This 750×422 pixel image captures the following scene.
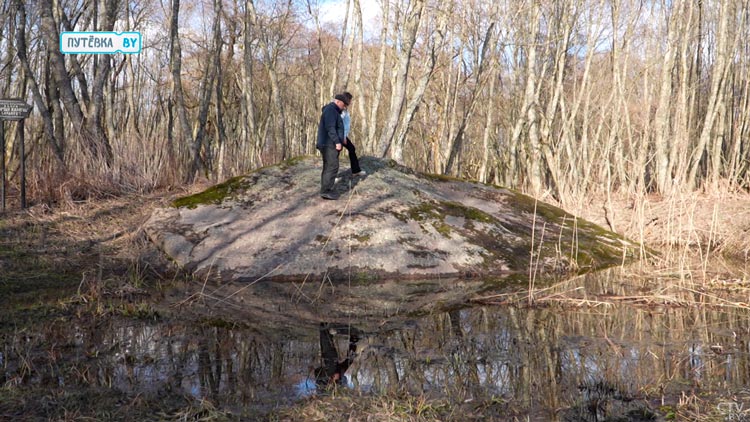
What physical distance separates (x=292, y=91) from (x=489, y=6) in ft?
53.2

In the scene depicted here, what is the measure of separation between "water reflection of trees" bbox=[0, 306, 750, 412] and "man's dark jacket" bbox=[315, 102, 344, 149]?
3380mm

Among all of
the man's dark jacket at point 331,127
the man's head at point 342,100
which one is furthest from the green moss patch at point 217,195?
the man's head at point 342,100

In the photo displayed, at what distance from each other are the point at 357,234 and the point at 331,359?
3449 millimetres

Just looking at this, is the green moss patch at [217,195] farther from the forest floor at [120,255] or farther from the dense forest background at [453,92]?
the dense forest background at [453,92]

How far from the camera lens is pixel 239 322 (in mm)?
4582

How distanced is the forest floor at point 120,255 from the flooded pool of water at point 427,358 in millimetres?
314

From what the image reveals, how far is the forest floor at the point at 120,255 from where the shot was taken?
2.92m

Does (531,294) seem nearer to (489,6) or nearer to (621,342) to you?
(621,342)

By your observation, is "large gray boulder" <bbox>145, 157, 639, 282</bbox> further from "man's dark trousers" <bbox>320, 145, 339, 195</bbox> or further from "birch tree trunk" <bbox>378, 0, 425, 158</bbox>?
"birch tree trunk" <bbox>378, 0, 425, 158</bbox>

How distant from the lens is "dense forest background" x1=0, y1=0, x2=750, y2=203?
34.6 ft

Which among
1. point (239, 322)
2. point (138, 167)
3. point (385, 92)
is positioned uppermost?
point (385, 92)

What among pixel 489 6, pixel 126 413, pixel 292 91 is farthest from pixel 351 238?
pixel 292 91

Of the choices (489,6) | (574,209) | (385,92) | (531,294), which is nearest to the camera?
(531,294)

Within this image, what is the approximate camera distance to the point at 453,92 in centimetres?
1903
